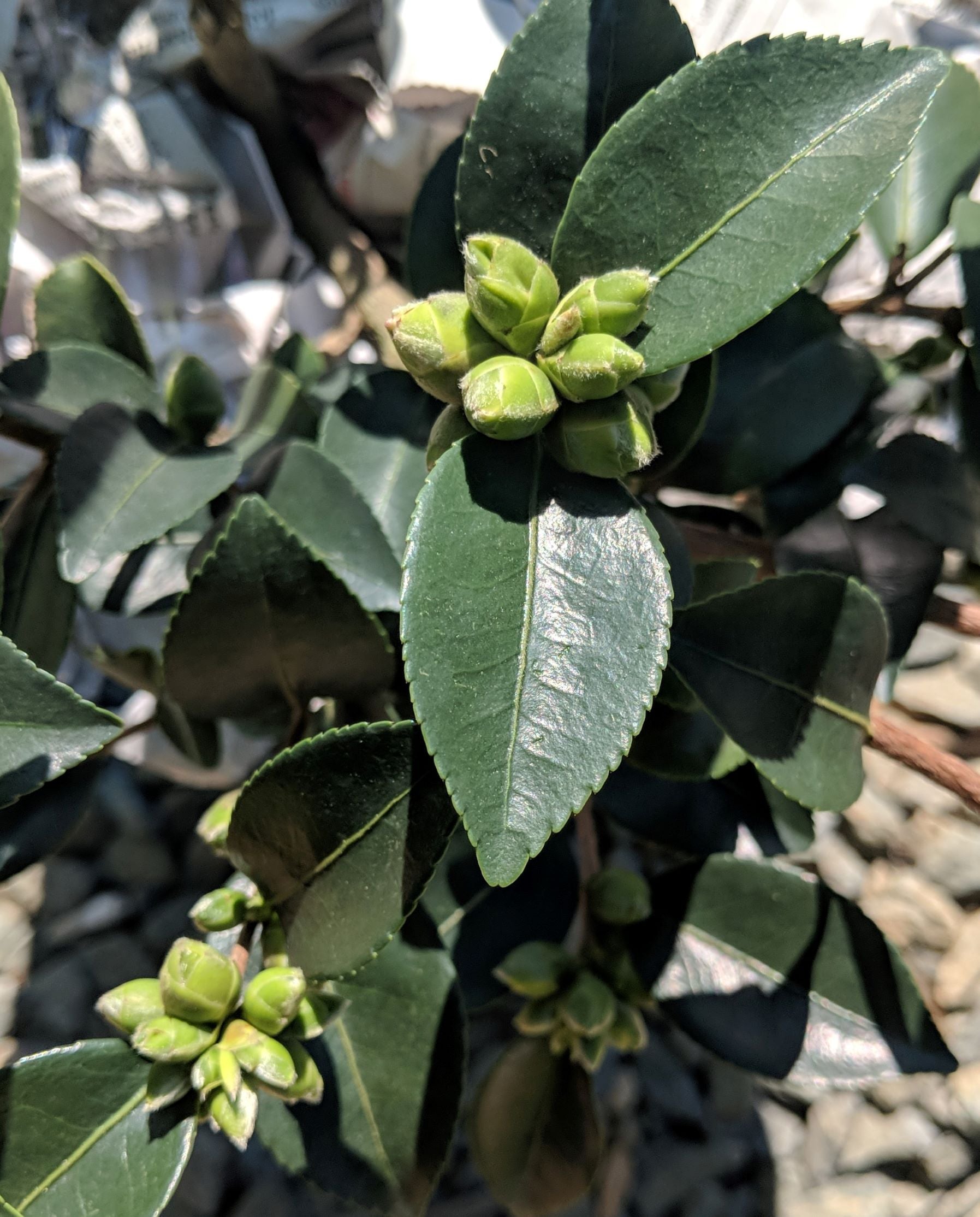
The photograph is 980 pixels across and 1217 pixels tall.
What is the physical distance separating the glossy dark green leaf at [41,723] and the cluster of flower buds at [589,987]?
0.38m

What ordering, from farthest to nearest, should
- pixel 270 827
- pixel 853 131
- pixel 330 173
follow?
pixel 330 173, pixel 270 827, pixel 853 131

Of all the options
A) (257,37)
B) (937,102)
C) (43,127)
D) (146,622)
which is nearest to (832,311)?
(937,102)

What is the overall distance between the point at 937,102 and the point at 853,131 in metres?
0.50

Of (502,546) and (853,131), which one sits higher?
(853,131)

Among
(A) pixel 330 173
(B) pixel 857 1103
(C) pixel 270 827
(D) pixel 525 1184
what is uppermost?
(A) pixel 330 173

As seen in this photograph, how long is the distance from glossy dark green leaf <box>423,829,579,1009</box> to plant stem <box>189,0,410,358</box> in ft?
1.79

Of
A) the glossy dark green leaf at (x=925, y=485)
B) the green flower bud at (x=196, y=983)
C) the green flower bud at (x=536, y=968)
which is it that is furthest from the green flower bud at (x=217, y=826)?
the glossy dark green leaf at (x=925, y=485)

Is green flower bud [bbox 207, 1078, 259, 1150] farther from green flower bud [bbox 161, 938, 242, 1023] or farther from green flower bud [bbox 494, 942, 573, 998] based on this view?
green flower bud [bbox 494, 942, 573, 998]

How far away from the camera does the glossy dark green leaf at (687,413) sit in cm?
61

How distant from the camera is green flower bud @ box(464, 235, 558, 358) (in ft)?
1.42

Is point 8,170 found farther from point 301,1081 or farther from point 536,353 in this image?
point 301,1081

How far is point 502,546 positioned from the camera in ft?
1.48

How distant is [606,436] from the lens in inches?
17.5

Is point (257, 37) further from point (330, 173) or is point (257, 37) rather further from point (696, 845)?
point (696, 845)
